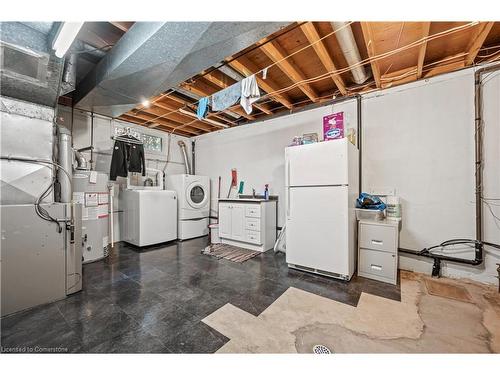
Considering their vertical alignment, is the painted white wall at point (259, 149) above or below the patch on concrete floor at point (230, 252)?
above

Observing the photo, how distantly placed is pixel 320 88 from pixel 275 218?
2675mm

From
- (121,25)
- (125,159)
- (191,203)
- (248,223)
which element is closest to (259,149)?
(248,223)

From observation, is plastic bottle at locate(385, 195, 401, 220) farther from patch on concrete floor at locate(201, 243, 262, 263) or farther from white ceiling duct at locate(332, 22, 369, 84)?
patch on concrete floor at locate(201, 243, 262, 263)

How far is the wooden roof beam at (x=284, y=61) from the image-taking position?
2.17 metres

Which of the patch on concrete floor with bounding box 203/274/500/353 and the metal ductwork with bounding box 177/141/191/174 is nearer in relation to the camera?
the patch on concrete floor with bounding box 203/274/500/353

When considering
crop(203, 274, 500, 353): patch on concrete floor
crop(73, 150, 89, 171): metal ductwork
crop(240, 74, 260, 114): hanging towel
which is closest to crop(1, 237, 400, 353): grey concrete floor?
crop(203, 274, 500, 353): patch on concrete floor

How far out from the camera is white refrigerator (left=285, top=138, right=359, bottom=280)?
8.07ft

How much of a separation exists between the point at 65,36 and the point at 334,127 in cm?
292

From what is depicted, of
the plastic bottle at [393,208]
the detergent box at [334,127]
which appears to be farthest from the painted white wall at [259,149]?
the plastic bottle at [393,208]

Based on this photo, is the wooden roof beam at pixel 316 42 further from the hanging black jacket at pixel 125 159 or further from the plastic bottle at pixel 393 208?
the hanging black jacket at pixel 125 159

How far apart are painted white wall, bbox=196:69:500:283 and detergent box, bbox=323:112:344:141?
0.85m

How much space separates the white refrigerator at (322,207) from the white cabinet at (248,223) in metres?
0.90
